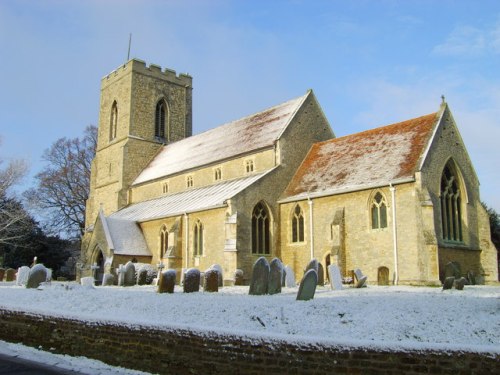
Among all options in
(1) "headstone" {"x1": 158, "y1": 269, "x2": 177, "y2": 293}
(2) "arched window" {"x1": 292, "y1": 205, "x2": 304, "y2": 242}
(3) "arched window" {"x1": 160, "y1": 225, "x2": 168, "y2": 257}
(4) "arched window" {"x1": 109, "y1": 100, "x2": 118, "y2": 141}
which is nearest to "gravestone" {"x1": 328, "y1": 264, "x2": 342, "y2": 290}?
(1) "headstone" {"x1": 158, "y1": 269, "x2": 177, "y2": 293}

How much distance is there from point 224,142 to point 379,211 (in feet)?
45.6

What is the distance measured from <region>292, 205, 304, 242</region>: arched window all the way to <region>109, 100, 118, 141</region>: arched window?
21.2 metres

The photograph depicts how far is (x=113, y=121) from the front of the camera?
4175 centimetres

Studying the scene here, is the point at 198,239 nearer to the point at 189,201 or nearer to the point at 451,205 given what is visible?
the point at 189,201

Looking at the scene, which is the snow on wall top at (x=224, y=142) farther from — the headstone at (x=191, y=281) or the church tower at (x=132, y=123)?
the headstone at (x=191, y=281)

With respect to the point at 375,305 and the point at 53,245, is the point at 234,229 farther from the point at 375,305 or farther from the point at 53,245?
the point at 53,245

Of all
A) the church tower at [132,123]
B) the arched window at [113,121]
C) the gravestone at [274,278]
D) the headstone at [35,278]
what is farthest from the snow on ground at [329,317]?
the arched window at [113,121]

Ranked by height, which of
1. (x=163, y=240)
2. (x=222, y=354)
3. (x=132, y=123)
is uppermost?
(x=132, y=123)

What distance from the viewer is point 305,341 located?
700 cm

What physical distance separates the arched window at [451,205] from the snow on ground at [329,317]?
13.7 meters

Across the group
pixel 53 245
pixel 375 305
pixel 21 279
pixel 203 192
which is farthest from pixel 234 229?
pixel 53 245

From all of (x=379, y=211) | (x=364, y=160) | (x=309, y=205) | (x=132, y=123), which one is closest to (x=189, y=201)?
(x=309, y=205)

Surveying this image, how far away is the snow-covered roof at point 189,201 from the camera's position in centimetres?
2681

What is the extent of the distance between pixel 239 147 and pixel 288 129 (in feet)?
12.4
